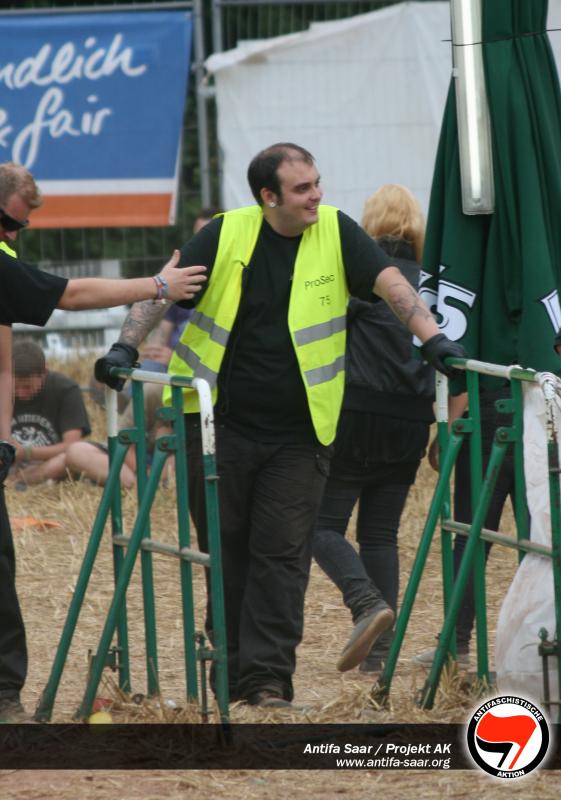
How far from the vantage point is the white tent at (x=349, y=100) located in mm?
10875

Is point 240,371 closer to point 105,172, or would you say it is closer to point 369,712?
point 369,712

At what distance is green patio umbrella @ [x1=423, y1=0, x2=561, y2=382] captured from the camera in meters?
5.74

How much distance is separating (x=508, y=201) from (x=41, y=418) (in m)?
4.97

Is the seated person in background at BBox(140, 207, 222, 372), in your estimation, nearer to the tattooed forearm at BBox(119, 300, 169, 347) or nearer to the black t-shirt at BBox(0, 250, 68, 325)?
the tattooed forearm at BBox(119, 300, 169, 347)

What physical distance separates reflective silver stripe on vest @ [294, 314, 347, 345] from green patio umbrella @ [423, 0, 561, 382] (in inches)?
26.2

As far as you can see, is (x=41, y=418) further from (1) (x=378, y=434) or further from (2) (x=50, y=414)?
(1) (x=378, y=434)

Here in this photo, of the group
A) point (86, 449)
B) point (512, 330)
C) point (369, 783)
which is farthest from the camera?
point (86, 449)

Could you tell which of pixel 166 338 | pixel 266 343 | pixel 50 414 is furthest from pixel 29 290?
pixel 166 338

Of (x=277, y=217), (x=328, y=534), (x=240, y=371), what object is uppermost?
(x=277, y=217)

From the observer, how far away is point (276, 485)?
5.24 meters

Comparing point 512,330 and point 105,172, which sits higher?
point 105,172

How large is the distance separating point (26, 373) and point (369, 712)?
5.12m

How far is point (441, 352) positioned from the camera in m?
5.02

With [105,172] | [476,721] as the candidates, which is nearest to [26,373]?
[105,172]
